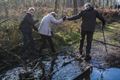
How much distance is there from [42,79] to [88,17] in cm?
409

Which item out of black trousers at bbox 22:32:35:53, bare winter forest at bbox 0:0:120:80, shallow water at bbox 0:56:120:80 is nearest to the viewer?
shallow water at bbox 0:56:120:80

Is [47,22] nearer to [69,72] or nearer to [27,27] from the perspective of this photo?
[27,27]

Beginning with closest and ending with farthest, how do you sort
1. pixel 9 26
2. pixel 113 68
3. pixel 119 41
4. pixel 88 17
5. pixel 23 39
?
pixel 113 68, pixel 88 17, pixel 23 39, pixel 9 26, pixel 119 41

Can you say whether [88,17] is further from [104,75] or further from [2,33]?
[2,33]

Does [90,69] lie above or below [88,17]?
below

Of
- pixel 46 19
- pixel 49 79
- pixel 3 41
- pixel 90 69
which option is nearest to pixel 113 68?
pixel 90 69

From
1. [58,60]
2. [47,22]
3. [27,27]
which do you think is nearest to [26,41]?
[27,27]

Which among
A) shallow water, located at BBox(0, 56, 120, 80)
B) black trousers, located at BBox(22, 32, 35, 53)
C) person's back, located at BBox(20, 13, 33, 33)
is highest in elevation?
person's back, located at BBox(20, 13, 33, 33)

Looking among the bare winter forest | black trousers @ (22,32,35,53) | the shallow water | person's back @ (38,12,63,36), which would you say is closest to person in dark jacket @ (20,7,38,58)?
black trousers @ (22,32,35,53)

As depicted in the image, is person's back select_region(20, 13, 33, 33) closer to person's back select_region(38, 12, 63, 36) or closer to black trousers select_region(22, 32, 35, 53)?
black trousers select_region(22, 32, 35, 53)

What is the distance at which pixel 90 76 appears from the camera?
10.2m

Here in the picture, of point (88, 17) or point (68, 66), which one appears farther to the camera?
point (88, 17)

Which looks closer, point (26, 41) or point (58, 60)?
point (58, 60)

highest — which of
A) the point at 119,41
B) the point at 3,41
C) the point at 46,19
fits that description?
the point at 46,19
